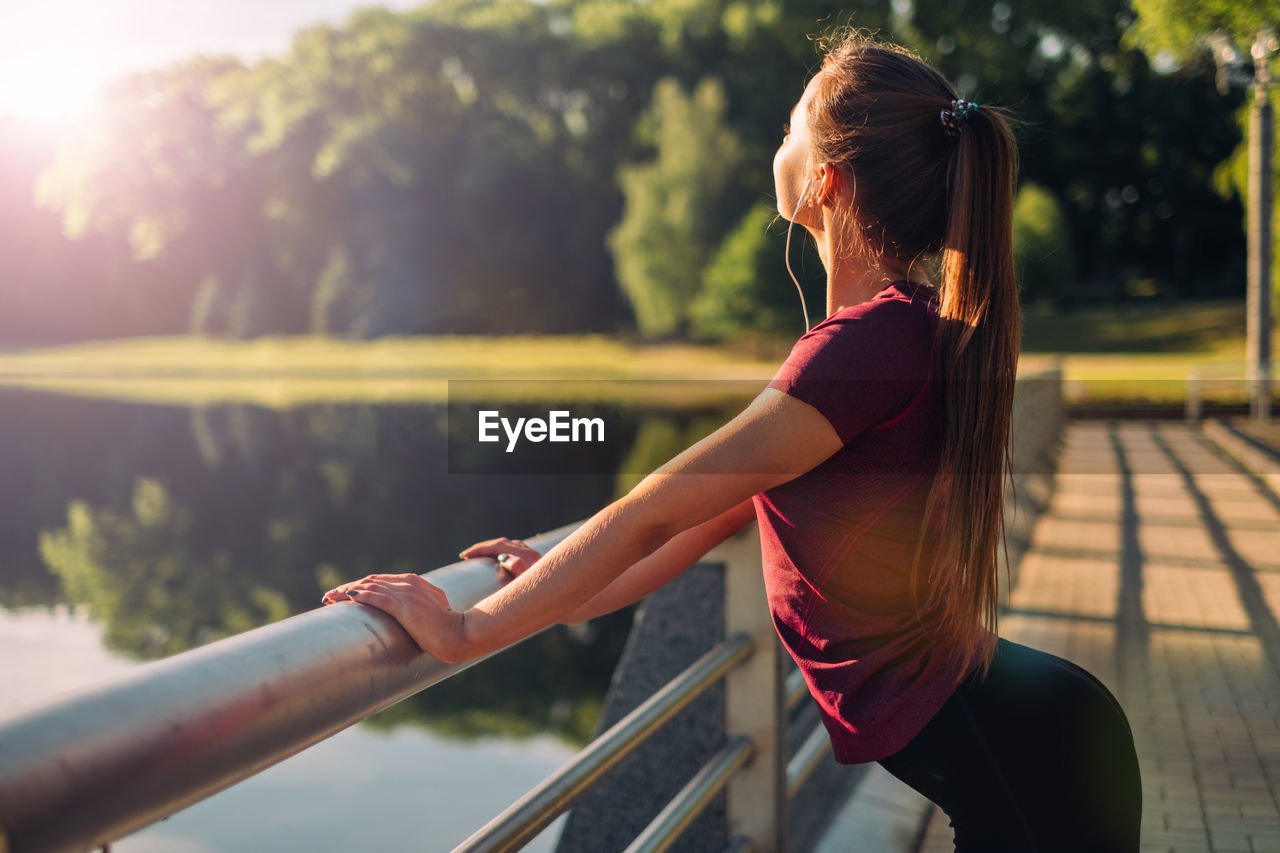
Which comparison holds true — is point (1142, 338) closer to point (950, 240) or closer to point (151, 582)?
point (151, 582)

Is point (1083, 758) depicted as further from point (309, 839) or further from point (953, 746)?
point (309, 839)

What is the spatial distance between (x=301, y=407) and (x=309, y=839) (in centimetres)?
3768

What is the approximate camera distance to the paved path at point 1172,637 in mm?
3369

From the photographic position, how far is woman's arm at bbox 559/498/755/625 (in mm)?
1726

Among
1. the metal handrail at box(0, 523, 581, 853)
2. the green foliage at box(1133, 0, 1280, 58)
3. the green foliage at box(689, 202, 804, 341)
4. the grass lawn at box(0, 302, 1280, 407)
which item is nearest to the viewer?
the metal handrail at box(0, 523, 581, 853)

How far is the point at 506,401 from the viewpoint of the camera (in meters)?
29.6

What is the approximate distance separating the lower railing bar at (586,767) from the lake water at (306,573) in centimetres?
38

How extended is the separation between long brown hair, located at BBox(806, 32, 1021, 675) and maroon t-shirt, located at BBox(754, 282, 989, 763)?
2 cm

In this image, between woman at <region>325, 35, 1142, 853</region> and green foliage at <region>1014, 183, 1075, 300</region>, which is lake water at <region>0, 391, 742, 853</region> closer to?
woman at <region>325, 35, 1142, 853</region>

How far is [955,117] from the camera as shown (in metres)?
1.42

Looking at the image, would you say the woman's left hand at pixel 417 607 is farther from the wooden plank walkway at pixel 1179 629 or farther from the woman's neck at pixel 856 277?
the wooden plank walkway at pixel 1179 629

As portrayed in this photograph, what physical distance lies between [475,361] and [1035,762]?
44.7 m

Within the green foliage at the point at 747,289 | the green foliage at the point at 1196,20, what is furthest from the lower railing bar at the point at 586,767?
the green foliage at the point at 747,289

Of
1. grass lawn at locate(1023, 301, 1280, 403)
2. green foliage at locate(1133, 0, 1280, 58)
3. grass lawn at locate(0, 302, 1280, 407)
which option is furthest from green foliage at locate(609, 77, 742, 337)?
green foliage at locate(1133, 0, 1280, 58)
